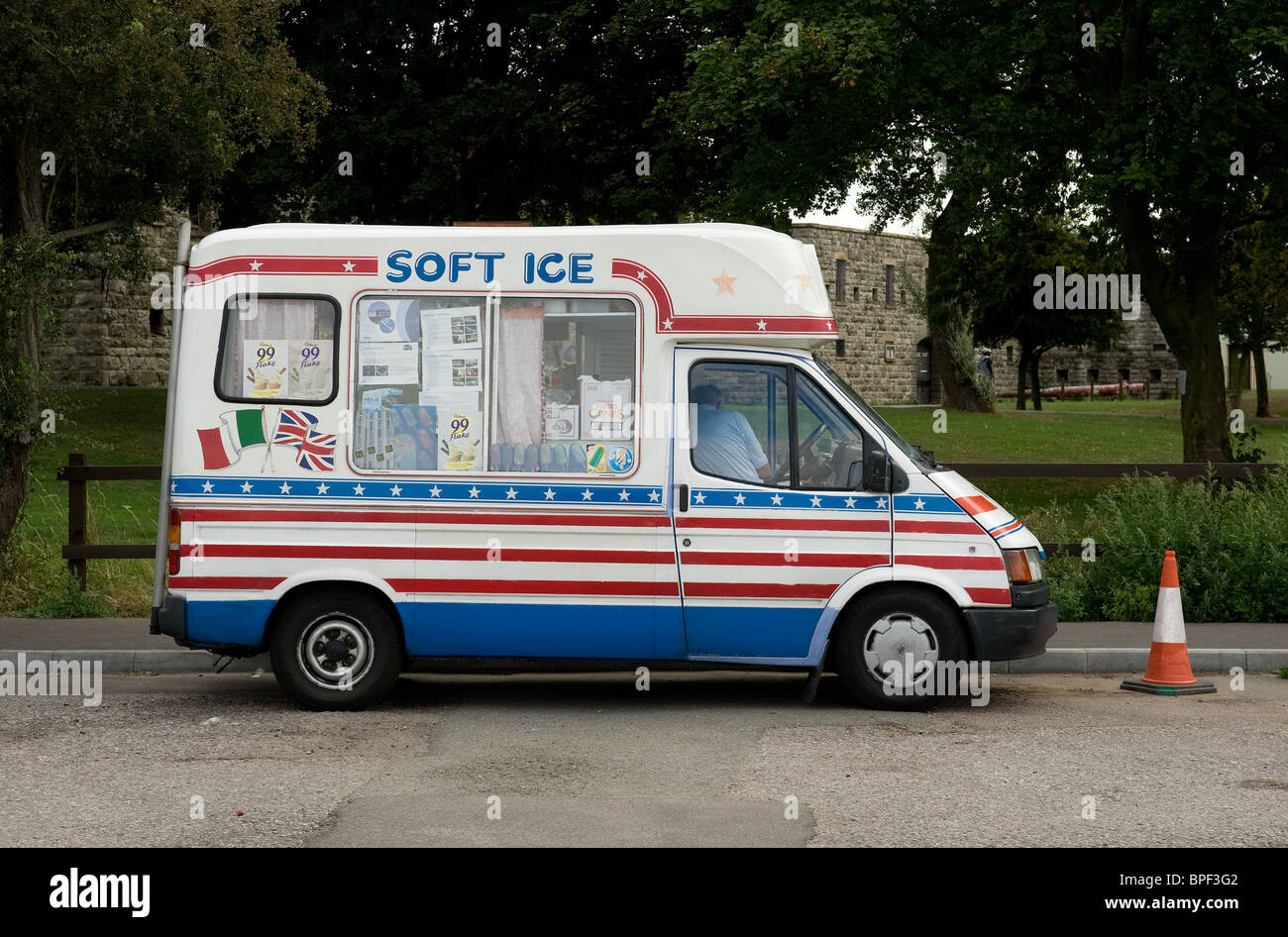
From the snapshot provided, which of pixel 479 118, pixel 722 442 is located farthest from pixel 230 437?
pixel 479 118

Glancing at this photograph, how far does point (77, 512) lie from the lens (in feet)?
40.5

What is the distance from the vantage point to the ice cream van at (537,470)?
8.48 metres

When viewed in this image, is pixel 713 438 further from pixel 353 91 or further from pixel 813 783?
pixel 353 91

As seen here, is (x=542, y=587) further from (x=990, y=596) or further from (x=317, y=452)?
(x=990, y=596)

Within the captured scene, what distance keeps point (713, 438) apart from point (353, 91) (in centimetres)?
2055

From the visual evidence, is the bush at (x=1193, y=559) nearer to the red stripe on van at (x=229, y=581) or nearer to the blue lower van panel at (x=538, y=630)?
the blue lower van panel at (x=538, y=630)

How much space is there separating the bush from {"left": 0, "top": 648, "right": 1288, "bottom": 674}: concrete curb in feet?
5.47

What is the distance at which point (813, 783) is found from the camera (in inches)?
263

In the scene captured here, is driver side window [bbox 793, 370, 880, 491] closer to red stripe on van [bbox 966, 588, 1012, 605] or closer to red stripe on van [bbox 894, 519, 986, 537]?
red stripe on van [bbox 894, 519, 986, 537]

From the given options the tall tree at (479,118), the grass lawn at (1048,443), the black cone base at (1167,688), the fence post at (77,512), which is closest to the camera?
the black cone base at (1167,688)

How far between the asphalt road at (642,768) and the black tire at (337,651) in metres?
0.14

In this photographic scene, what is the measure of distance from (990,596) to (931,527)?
0.53m

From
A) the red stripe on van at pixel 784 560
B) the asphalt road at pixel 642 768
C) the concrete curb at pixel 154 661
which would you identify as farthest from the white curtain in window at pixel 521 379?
the concrete curb at pixel 154 661

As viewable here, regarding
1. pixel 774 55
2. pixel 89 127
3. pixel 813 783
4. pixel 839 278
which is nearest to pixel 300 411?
pixel 813 783
